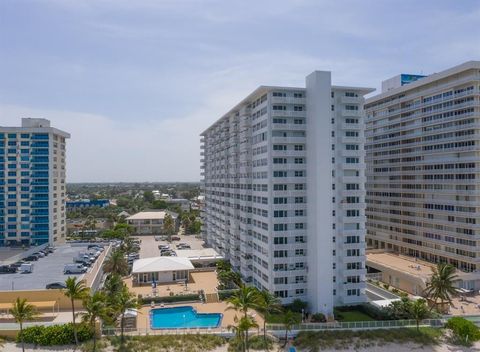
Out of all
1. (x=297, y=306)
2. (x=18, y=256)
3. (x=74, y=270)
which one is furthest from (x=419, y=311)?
(x=18, y=256)

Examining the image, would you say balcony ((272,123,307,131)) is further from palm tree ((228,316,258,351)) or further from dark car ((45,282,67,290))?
dark car ((45,282,67,290))

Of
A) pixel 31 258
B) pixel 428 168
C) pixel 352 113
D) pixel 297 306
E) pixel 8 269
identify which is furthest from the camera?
pixel 31 258

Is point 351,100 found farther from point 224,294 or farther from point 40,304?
point 40,304

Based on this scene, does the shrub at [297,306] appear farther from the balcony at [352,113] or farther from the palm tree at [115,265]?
the palm tree at [115,265]

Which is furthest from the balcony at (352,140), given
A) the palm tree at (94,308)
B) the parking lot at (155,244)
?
the parking lot at (155,244)

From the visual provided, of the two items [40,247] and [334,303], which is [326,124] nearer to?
[334,303]

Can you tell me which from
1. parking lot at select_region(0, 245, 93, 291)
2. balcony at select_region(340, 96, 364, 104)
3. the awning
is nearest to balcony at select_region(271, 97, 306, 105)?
balcony at select_region(340, 96, 364, 104)
